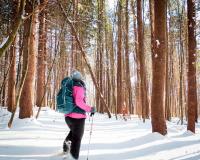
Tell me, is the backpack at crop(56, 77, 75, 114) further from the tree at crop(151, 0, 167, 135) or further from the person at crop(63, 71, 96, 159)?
the tree at crop(151, 0, 167, 135)

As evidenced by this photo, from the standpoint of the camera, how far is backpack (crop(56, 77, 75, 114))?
536 centimetres

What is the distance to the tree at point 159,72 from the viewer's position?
8875 mm

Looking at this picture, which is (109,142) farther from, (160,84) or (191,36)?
(191,36)

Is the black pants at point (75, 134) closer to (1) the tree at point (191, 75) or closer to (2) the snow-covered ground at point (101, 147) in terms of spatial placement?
(2) the snow-covered ground at point (101, 147)

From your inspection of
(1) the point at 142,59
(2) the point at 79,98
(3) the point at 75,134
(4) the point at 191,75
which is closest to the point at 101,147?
(3) the point at 75,134

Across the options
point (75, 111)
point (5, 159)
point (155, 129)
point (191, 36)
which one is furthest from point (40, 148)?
point (191, 36)

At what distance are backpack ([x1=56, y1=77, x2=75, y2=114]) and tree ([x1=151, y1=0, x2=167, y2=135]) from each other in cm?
411

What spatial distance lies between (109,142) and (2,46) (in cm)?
430

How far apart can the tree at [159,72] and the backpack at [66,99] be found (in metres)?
4.11

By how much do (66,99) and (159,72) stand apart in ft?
14.1

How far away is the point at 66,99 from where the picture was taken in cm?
540

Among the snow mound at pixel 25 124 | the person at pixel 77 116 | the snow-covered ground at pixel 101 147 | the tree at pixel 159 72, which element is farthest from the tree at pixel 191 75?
the person at pixel 77 116

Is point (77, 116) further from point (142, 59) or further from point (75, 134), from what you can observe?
point (142, 59)

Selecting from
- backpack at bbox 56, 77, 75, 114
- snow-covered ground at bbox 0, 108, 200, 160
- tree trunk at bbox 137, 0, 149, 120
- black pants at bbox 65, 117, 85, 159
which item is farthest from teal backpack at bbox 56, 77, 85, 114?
tree trunk at bbox 137, 0, 149, 120
